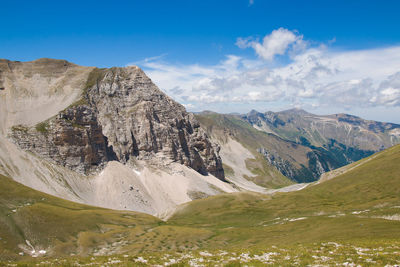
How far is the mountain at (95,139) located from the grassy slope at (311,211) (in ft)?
113

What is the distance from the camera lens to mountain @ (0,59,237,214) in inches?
5148

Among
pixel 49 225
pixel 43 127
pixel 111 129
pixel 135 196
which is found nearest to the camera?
pixel 49 225

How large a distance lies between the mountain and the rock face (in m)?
0.47

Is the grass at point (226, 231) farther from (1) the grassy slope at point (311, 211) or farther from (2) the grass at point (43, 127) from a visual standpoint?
(2) the grass at point (43, 127)

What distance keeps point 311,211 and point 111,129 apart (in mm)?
126755

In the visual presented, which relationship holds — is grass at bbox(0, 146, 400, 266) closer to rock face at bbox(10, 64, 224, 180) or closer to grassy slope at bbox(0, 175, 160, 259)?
grassy slope at bbox(0, 175, 160, 259)

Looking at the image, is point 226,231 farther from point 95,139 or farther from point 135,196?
point 95,139

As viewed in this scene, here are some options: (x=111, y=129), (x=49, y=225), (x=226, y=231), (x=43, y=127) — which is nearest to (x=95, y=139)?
(x=111, y=129)

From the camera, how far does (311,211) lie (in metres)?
88.0

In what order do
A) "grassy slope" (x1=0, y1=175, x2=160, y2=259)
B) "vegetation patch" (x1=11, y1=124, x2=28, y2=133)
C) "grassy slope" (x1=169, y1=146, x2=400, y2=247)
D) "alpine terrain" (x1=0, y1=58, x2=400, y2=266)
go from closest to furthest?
"alpine terrain" (x1=0, y1=58, x2=400, y2=266) → "grassy slope" (x1=169, y1=146, x2=400, y2=247) → "grassy slope" (x1=0, y1=175, x2=160, y2=259) → "vegetation patch" (x1=11, y1=124, x2=28, y2=133)

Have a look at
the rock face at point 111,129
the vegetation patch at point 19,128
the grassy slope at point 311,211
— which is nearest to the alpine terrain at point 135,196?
the grassy slope at point 311,211

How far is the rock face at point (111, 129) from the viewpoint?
140713 mm

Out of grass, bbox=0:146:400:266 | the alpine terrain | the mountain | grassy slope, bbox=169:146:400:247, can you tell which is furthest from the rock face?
grassy slope, bbox=169:146:400:247

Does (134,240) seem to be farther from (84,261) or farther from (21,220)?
(84,261)
